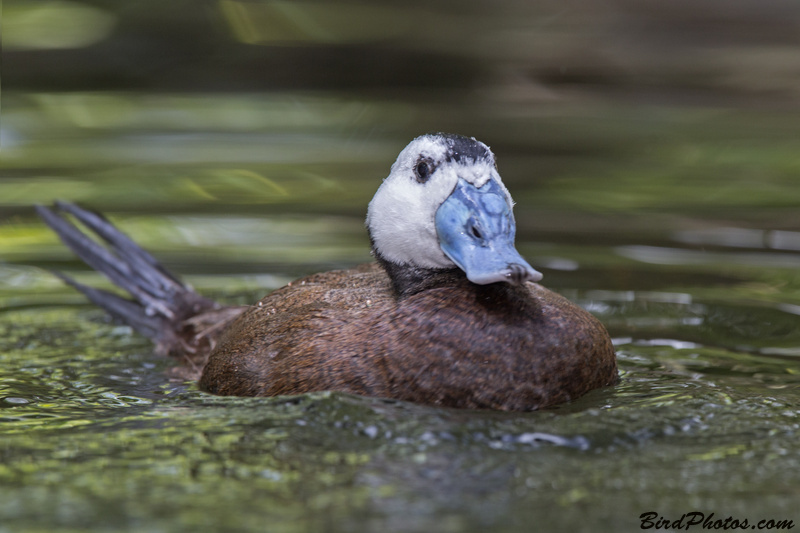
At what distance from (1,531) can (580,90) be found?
6.65 metres

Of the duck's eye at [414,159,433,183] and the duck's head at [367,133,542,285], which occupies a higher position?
the duck's eye at [414,159,433,183]

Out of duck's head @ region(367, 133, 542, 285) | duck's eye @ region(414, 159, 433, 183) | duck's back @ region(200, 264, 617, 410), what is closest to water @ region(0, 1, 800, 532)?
duck's back @ region(200, 264, 617, 410)

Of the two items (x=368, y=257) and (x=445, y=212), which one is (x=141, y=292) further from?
(x=445, y=212)

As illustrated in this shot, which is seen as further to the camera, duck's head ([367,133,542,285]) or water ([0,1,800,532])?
duck's head ([367,133,542,285])

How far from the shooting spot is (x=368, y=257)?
20.9 ft

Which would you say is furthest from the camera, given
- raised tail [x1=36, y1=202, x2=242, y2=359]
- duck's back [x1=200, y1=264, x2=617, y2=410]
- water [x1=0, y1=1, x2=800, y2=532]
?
raised tail [x1=36, y1=202, x2=242, y2=359]

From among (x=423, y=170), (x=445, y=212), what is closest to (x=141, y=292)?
(x=423, y=170)

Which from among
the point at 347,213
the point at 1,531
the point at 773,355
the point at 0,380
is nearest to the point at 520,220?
the point at 347,213

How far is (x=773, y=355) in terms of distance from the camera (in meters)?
4.82

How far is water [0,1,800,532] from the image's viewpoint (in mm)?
3096

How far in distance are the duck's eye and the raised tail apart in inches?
54.6

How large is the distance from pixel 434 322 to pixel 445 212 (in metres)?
0.40

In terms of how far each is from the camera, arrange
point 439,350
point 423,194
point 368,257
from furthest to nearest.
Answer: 1. point 368,257
2. point 423,194
3. point 439,350

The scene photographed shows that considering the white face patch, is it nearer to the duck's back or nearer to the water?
the duck's back
